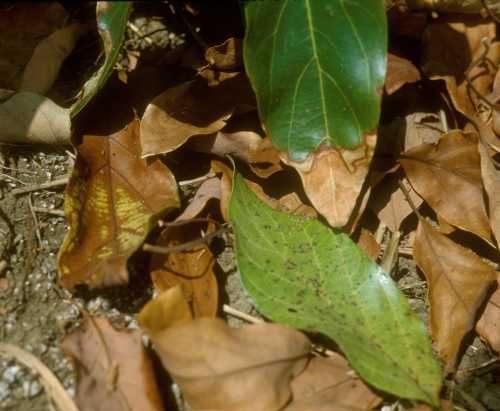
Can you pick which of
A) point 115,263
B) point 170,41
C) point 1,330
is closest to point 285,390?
point 115,263

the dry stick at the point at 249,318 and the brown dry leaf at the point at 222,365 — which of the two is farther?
the dry stick at the point at 249,318

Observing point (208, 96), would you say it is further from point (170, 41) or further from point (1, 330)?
point (1, 330)

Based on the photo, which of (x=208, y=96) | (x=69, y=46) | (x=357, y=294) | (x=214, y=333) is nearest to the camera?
(x=214, y=333)

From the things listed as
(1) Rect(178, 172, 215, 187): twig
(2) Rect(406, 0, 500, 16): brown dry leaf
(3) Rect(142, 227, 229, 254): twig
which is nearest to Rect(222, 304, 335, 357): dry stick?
(3) Rect(142, 227, 229, 254): twig

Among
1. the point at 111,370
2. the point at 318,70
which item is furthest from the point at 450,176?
the point at 111,370

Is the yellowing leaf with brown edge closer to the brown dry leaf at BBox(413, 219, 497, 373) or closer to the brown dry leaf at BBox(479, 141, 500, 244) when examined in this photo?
the brown dry leaf at BBox(413, 219, 497, 373)

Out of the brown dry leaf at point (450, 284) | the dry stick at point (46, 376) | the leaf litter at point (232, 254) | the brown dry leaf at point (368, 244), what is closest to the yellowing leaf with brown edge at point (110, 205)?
the leaf litter at point (232, 254)

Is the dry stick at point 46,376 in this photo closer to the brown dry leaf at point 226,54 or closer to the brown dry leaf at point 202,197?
the brown dry leaf at point 202,197
